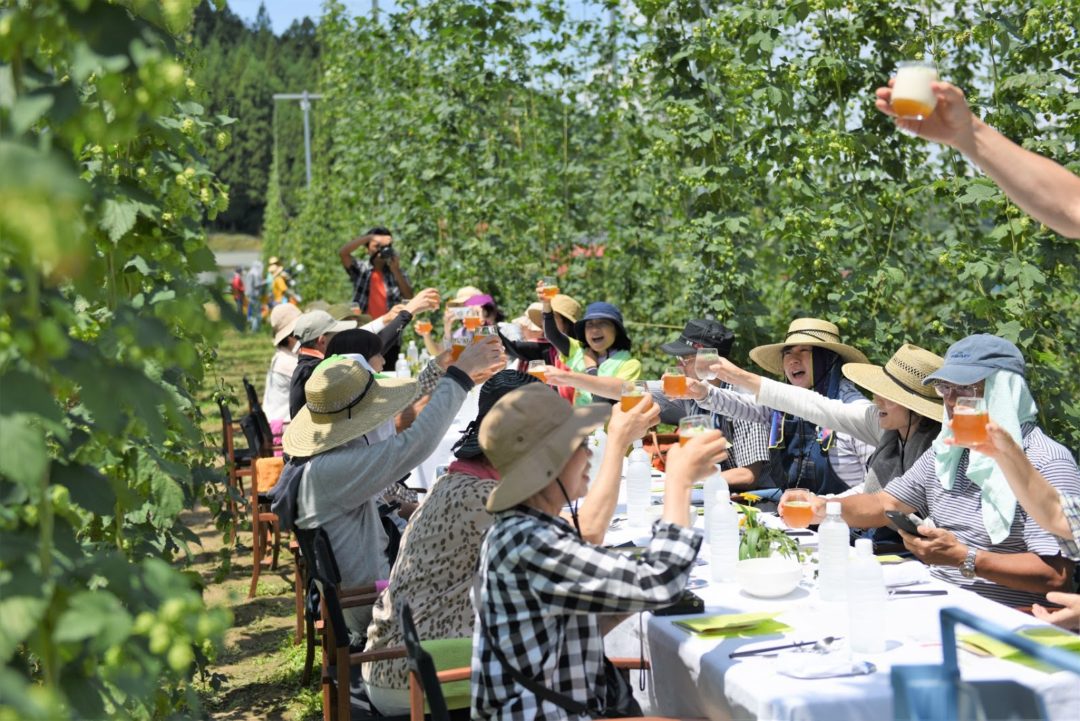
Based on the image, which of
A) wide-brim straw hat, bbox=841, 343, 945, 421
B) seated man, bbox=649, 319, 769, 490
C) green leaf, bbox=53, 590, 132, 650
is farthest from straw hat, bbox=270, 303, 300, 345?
green leaf, bbox=53, 590, 132, 650

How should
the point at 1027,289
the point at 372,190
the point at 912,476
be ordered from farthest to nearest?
the point at 372,190 < the point at 1027,289 < the point at 912,476

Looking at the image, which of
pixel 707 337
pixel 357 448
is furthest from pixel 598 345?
pixel 357 448

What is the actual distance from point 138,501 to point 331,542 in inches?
43.6

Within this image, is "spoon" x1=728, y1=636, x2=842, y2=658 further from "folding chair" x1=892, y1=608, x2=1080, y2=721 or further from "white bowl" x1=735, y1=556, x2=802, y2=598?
"folding chair" x1=892, y1=608, x2=1080, y2=721

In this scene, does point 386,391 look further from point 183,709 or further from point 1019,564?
point 1019,564

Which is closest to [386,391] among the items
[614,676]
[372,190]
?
[614,676]

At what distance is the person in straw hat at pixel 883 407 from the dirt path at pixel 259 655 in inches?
83.6

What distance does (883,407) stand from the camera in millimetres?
3990

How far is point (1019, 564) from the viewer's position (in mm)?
3232

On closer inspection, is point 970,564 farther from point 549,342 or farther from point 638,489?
point 549,342

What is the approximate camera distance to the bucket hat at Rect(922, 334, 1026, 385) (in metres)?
3.30

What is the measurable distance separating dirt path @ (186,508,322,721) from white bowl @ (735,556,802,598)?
1.55 m

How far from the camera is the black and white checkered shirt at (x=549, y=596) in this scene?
2.41 meters

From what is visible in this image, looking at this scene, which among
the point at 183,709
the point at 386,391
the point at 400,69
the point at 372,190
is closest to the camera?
the point at 183,709
